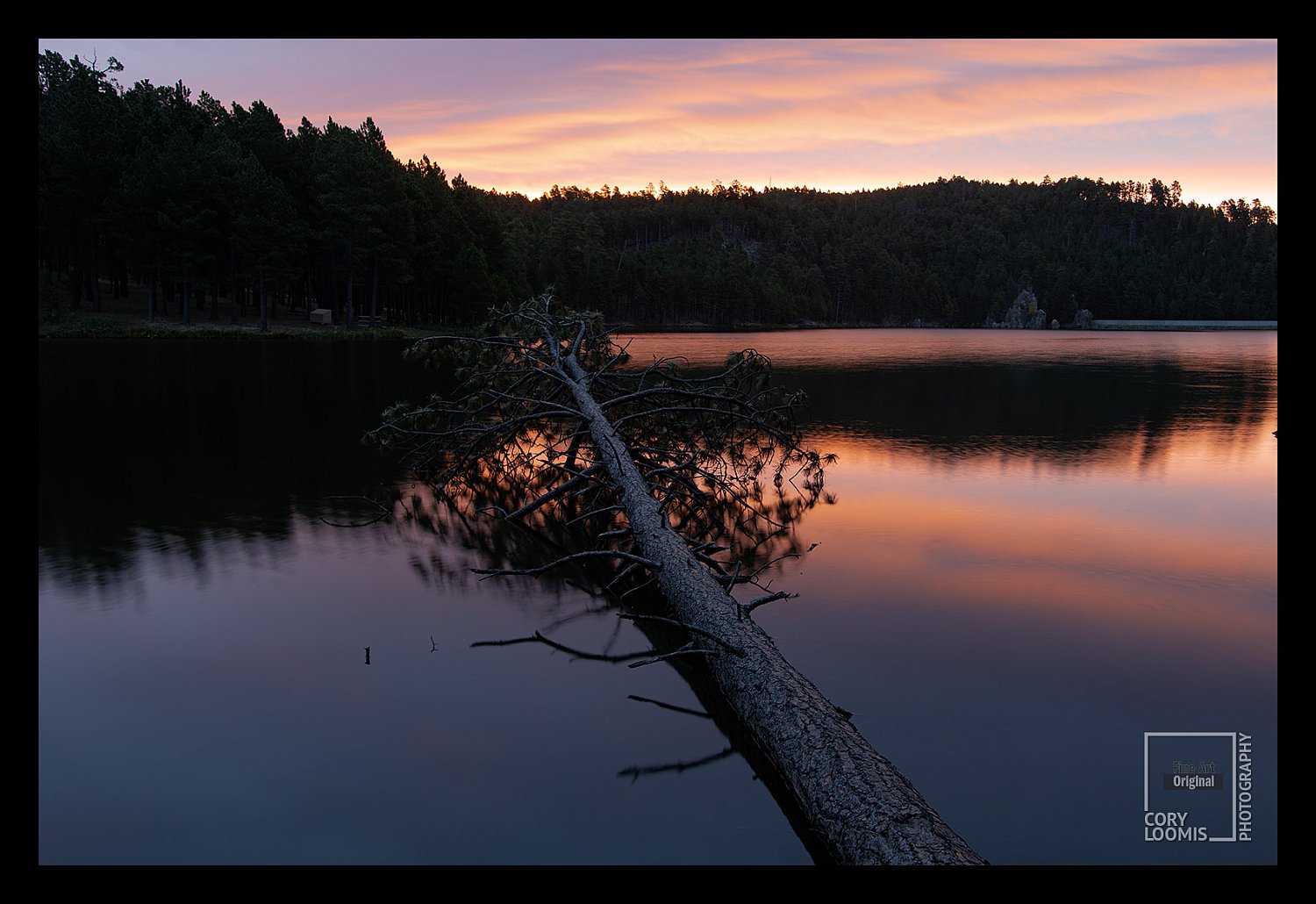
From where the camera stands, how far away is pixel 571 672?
6918 millimetres

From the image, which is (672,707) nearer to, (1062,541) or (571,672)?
(571,672)

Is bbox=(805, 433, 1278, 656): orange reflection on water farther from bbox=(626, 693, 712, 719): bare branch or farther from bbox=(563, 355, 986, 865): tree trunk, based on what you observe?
bbox=(626, 693, 712, 719): bare branch

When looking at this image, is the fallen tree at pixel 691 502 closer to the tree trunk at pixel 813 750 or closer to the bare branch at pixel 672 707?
the tree trunk at pixel 813 750

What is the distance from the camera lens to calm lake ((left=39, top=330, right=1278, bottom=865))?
4949 millimetres

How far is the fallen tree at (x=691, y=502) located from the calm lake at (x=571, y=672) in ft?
1.29

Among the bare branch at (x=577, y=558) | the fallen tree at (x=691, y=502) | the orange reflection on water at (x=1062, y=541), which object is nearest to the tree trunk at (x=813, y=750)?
the fallen tree at (x=691, y=502)

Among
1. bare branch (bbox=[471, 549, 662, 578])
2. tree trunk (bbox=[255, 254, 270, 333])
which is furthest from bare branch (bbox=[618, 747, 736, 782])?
tree trunk (bbox=[255, 254, 270, 333])

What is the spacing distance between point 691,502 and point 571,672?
249 inches

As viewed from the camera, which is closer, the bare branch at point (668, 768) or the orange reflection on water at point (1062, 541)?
the bare branch at point (668, 768)

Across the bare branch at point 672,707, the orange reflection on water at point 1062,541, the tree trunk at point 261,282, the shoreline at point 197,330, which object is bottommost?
the bare branch at point 672,707

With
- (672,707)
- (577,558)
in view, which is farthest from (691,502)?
(672,707)

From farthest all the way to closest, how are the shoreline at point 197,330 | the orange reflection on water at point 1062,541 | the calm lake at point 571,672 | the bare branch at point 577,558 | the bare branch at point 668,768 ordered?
the shoreline at point 197,330, the orange reflection on water at point 1062,541, the bare branch at point 577,558, the bare branch at point 668,768, the calm lake at point 571,672

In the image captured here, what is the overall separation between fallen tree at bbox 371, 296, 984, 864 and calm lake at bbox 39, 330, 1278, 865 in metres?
0.39

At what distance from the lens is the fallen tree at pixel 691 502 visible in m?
4.79
